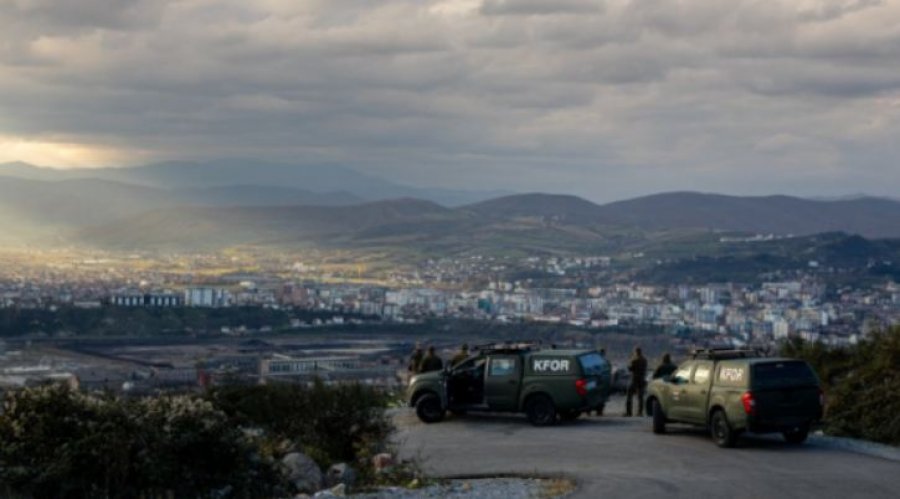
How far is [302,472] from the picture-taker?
17.4m

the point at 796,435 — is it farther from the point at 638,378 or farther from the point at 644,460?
the point at 638,378

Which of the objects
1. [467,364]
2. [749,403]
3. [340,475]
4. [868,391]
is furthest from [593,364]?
[340,475]

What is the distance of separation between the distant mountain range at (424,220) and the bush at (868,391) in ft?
284

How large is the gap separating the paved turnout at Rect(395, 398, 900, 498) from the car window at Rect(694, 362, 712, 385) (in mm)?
1028

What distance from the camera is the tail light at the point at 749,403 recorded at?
70.2 feet

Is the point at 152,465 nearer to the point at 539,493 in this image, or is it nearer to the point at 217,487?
the point at 217,487

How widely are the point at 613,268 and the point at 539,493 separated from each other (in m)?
80.2

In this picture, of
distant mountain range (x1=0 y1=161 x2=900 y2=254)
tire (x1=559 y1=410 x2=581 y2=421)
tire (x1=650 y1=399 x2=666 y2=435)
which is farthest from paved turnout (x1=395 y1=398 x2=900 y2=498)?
distant mountain range (x1=0 y1=161 x2=900 y2=254)

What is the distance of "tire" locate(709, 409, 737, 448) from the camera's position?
21.9 meters

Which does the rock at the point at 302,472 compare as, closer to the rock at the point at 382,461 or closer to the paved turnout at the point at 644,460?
the rock at the point at 382,461

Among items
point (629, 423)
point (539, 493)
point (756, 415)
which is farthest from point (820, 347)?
point (539, 493)

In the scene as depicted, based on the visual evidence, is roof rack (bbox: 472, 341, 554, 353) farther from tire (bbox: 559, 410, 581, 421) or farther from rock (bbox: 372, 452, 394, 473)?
rock (bbox: 372, 452, 394, 473)

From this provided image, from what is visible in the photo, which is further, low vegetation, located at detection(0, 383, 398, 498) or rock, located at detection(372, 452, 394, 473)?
rock, located at detection(372, 452, 394, 473)

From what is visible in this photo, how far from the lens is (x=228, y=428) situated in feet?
52.0
